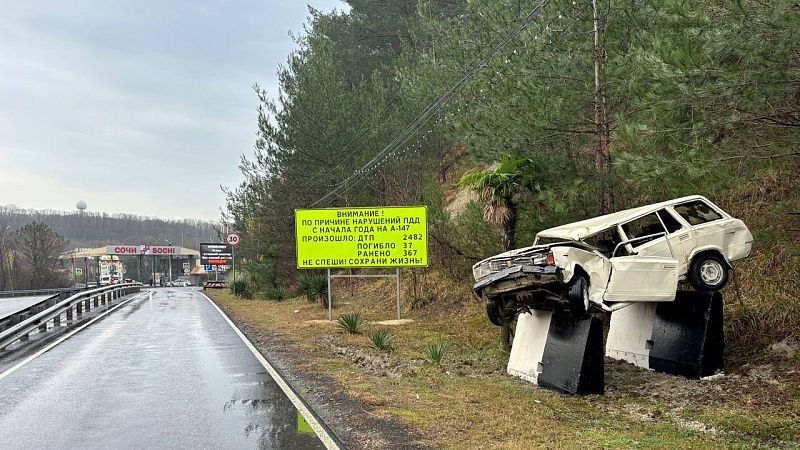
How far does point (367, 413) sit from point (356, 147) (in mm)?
23494

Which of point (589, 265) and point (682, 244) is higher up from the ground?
point (682, 244)

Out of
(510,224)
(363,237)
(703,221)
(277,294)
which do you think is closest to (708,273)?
(703,221)

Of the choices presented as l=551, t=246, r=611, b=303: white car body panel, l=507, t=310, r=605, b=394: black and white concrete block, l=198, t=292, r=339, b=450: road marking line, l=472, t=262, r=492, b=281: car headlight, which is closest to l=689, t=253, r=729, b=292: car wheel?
l=551, t=246, r=611, b=303: white car body panel

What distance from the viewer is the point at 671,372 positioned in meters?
9.48

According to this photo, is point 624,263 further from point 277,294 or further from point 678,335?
point 277,294

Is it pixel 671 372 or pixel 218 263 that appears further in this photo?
pixel 218 263

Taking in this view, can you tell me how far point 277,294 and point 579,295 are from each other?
26.0m

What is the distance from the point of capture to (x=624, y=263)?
858 centimetres

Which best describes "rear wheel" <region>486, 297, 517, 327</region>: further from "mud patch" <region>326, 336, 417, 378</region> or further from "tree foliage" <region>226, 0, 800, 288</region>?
"tree foliage" <region>226, 0, 800, 288</region>

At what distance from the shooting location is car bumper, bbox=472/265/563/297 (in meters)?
8.49

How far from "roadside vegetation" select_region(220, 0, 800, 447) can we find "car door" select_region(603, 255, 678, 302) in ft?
3.95

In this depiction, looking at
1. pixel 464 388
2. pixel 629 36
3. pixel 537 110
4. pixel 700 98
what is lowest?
pixel 464 388

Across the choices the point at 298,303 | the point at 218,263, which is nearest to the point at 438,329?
the point at 298,303

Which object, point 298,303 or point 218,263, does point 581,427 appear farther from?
point 218,263
